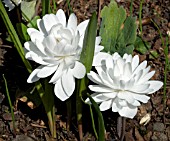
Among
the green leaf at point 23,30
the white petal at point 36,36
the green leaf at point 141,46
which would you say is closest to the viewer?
the white petal at point 36,36

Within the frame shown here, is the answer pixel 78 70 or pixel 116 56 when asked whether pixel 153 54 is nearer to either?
pixel 116 56

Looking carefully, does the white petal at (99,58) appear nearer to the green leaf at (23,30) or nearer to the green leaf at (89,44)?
the green leaf at (89,44)

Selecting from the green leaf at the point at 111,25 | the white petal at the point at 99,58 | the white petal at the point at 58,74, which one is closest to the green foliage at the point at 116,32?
the green leaf at the point at 111,25

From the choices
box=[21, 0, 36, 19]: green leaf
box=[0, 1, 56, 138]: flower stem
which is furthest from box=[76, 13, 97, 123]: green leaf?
box=[21, 0, 36, 19]: green leaf

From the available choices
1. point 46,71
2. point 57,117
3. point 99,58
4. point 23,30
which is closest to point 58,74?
point 46,71

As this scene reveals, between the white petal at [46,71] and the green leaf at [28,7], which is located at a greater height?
the green leaf at [28,7]

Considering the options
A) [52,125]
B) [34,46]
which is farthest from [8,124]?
[34,46]
